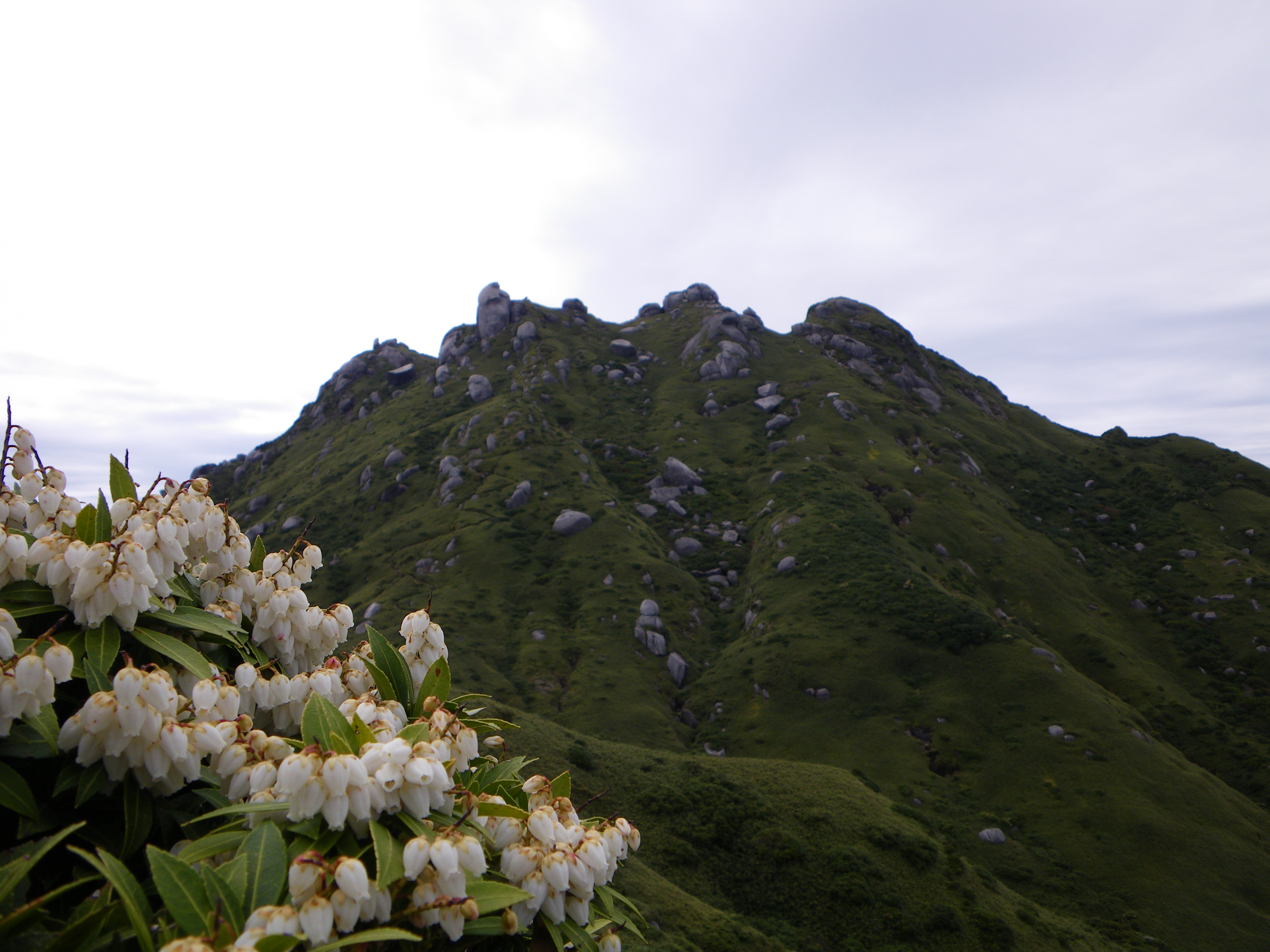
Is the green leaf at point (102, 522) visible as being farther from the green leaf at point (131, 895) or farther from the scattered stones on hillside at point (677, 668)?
the scattered stones on hillside at point (677, 668)

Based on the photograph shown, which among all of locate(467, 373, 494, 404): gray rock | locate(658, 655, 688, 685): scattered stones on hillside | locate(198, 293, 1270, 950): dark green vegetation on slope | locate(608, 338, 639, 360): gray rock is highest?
locate(608, 338, 639, 360): gray rock

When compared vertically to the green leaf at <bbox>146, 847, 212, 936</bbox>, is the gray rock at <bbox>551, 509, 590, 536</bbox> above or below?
below

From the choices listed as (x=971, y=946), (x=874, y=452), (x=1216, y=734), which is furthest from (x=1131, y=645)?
(x=971, y=946)

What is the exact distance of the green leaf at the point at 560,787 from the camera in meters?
6.76

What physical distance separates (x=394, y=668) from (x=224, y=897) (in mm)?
3345

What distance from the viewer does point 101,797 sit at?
5.26 metres

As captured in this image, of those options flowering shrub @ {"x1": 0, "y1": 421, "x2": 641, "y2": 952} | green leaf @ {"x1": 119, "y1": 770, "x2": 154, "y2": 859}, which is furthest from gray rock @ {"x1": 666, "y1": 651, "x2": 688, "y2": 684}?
green leaf @ {"x1": 119, "y1": 770, "x2": 154, "y2": 859}

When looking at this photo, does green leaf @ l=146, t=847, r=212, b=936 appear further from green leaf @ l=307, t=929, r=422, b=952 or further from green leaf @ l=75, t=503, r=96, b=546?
green leaf @ l=75, t=503, r=96, b=546

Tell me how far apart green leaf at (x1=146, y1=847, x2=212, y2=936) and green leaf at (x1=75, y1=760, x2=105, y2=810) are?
1365 millimetres

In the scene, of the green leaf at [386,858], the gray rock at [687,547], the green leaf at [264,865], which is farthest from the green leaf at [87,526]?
the gray rock at [687,547]

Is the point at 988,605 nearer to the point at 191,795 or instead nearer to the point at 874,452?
the point at 874,452

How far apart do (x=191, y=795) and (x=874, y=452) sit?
4858 inches

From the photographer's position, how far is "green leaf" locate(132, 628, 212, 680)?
5.70 meters

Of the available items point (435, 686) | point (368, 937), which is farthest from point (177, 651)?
point (368, 937)
